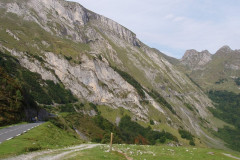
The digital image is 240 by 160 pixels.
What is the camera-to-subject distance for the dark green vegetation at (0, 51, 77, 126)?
209 feet

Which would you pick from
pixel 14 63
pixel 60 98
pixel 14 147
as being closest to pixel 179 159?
pixel 14 147

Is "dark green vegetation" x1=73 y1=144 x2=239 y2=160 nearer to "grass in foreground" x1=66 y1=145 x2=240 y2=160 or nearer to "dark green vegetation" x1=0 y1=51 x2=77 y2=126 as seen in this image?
"grass in foreground" x1=66 y1=145 x2=240 y2=160

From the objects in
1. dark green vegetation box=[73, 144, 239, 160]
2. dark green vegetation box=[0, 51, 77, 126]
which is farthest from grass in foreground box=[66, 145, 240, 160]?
dark green vegetation box=[0, 51, 77, 126]

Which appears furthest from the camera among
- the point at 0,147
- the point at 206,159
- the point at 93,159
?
the point at 206,159

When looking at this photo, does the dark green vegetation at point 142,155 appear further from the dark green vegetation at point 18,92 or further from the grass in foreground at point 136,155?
the dark green vegetation at point 18,92

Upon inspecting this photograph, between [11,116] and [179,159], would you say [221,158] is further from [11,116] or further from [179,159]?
[11,116]

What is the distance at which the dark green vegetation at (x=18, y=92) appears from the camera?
2507 inches

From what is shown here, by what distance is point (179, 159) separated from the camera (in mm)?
28891

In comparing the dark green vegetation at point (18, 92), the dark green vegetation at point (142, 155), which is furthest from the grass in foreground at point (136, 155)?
the dark green vegetation at point (18, 92)

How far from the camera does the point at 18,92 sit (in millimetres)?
73875

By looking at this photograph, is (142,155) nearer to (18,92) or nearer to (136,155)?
(136,155)

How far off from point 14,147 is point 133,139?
16111 centimetres

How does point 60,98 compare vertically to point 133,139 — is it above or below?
above

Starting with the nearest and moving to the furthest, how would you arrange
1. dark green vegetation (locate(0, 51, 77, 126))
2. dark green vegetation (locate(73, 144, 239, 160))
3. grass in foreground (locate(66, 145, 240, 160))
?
dark green vegetation (locate(73, 144, 239, 160)), grass in foreground (locate(66, 145, 240, 160)), dark green vegetation (locate(0, 51, 77, 126))
